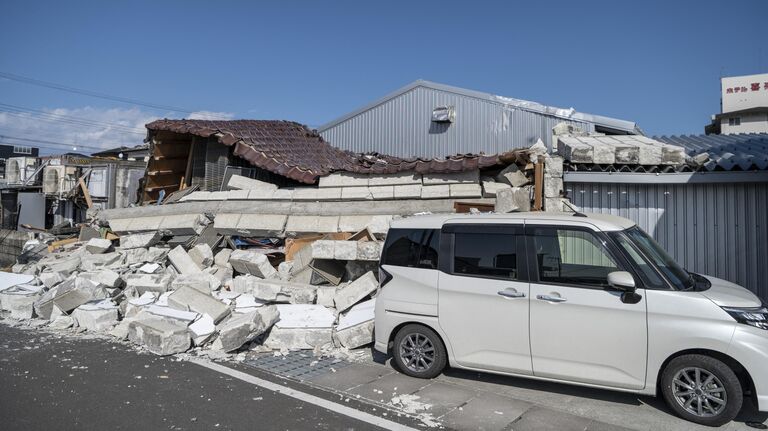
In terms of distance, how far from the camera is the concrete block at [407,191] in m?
10.7

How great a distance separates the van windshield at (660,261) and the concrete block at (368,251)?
426 cm

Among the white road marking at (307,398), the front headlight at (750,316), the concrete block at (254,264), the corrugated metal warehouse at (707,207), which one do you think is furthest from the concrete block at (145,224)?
the front headlight at (750,316)

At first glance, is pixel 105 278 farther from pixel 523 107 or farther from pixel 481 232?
pixel 523 107

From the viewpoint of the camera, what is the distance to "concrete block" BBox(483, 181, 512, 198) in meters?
9.88

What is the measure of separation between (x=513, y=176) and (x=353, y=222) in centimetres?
350

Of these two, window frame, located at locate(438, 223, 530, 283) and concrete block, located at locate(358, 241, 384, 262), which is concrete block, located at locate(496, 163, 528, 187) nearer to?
concrete block, located at locate(358, 241, 384, 262)

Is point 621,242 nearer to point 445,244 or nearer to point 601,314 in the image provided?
point 601,314

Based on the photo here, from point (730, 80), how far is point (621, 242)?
150ft

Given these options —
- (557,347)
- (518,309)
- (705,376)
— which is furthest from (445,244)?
(705,376)

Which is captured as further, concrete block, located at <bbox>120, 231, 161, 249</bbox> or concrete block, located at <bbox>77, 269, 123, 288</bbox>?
concrete block, located at <bbox>120, 231, 161, 249</bbox>

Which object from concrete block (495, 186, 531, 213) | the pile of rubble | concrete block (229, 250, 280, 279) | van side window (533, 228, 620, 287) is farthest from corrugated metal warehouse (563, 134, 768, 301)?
concrete block (229, 250, 280, 279)

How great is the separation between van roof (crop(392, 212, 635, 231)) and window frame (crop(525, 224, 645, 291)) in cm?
7

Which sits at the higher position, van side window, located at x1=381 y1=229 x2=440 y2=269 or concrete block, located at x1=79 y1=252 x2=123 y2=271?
van side window, located at x1=381 y1=229 x2=440 y2=269

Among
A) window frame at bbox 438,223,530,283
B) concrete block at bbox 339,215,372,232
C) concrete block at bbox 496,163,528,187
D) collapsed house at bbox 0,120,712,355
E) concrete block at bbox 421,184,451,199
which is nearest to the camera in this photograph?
window frame at bbox 438,223,530,283
